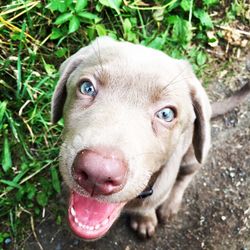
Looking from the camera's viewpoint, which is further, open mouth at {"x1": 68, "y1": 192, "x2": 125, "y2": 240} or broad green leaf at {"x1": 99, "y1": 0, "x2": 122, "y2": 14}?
broad green leaf at {"x1": 99, "y1": 0, "x2": 122, "y2": 14}

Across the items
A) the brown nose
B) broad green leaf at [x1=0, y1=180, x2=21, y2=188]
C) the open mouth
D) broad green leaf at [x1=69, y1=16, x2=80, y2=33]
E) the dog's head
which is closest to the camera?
the brown nose

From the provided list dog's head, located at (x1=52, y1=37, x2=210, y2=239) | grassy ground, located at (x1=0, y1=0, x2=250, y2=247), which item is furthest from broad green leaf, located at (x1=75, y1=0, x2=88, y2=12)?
dog's head, located at (x1=52, y1=37, x2=210, y2=239)

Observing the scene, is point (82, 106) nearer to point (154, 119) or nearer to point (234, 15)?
point (154, 119)

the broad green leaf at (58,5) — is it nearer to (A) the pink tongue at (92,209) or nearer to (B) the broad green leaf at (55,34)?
(B) the broad green leaf at (55,34)

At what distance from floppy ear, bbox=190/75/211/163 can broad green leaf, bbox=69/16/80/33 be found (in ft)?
3.84

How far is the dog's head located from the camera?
261 cm

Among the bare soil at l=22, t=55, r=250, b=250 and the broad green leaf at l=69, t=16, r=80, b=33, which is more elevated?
the broad green leaf at l=69, t=16, r=80, b=33

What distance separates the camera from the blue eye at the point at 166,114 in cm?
295

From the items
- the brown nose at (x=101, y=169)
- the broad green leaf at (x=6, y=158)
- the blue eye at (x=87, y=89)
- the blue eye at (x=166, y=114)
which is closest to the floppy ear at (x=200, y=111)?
the blue eye at (x=166, y=114)

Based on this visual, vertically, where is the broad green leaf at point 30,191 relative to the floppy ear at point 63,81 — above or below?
below

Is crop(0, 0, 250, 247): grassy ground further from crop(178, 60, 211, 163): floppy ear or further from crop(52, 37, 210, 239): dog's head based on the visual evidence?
crop(178, 60, 211, 163): floppy ear

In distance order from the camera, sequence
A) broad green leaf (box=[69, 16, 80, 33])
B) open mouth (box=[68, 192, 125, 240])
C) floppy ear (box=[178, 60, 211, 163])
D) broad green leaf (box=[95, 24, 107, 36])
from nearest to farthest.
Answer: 1. open mouth (box=[68, 192, 125, 240])
2. floppy ear (box=[178, 60, 211, 163])
3. broad green leaf (box=[69, 16, 80, 33])
4. broad green leaf (box=[95, 24, 107, 36])

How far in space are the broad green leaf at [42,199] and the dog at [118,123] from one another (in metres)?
0.84

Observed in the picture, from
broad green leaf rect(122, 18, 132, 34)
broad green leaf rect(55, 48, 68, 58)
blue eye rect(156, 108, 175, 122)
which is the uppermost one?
blue eye rect(156, 108, 175, 122)
